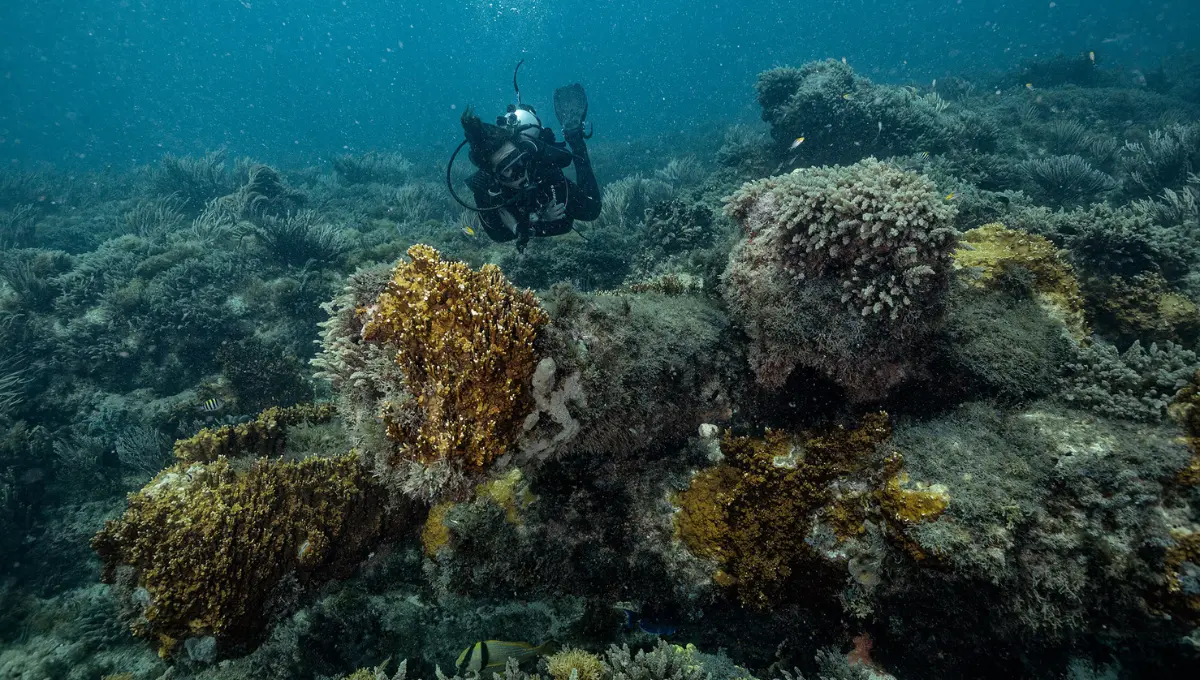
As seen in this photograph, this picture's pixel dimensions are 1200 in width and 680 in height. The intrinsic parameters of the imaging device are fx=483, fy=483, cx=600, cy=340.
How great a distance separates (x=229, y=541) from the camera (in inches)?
119

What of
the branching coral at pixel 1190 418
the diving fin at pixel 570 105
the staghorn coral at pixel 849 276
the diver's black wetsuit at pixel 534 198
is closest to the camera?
the branching coral at pixel 1190 418

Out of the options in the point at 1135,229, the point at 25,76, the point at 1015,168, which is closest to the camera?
the point at 1135,229

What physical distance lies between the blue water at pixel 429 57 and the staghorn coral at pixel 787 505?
32.4 meters

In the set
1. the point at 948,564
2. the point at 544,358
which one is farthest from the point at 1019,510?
the point at 544,358

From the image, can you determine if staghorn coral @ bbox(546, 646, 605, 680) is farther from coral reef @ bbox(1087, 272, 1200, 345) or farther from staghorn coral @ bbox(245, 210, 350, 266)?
staghorn coral @ bbox(245, 210, 350, 266)

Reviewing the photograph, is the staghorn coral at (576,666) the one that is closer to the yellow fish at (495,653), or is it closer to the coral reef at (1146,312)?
the yellow fish at (495,653)

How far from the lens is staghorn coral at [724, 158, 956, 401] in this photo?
2881 millimetres

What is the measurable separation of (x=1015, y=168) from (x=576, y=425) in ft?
37.2

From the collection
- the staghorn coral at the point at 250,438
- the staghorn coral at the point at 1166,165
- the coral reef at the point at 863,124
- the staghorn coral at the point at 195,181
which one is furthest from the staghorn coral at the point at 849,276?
the staghorn coral at the point at 195,181

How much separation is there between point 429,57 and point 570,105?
12727 centimetres

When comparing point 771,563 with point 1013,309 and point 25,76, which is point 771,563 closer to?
point 1013,309

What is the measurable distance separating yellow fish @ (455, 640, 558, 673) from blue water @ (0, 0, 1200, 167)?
3237 cm

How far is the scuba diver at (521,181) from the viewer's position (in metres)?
6.86

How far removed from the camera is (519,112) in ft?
25.6
